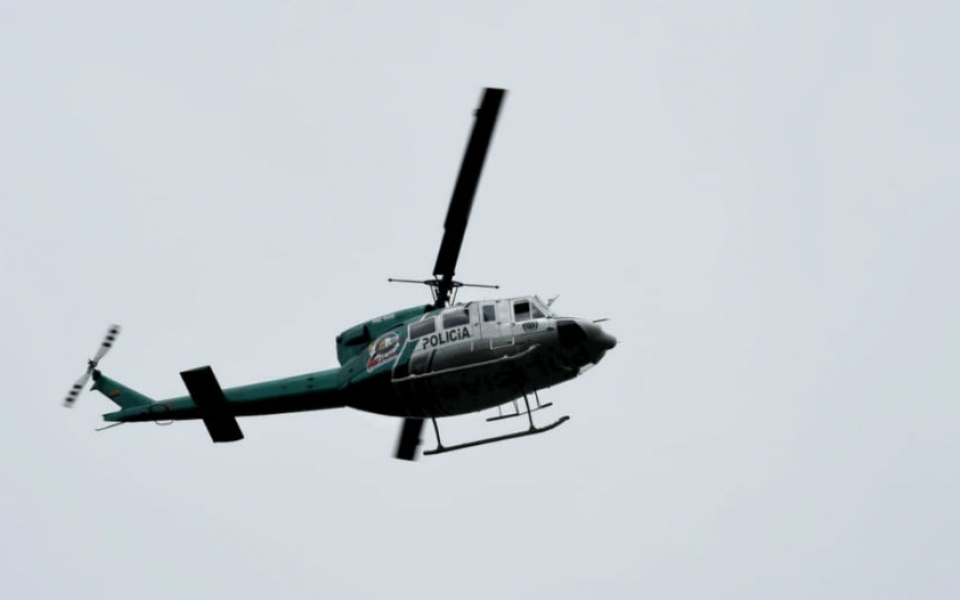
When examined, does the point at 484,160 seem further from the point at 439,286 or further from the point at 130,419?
the point at 130,419

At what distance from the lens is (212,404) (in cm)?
2528

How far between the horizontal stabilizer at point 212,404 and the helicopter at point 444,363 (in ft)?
0.06

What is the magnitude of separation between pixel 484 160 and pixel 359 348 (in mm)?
4548

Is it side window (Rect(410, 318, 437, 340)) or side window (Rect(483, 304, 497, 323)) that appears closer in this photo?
side window (Rect(483, 304, 497, 323))

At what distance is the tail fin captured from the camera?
26.4 metres

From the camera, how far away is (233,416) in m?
25.4

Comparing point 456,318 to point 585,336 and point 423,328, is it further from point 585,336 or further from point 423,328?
point 585,336

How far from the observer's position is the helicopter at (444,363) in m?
22.7

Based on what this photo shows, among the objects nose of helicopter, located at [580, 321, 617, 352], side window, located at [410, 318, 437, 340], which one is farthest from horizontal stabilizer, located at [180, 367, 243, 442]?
nose of helicopter, located at [580, 321, 617, 352]

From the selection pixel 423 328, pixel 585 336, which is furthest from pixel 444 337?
pixel 585 336

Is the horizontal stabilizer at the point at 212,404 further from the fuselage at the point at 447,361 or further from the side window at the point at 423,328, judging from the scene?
the side window at the point at 423,328

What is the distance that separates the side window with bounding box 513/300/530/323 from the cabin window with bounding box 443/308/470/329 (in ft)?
2.90

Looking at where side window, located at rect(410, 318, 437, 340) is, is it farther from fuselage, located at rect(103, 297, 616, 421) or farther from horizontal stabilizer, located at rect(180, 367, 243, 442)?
horizontal stabilizer, located at rect(180, 367, 243, 442)

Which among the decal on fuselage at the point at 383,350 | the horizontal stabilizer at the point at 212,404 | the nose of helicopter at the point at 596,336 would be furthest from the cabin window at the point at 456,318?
the horizontal stabilizer at the point at 212,404
